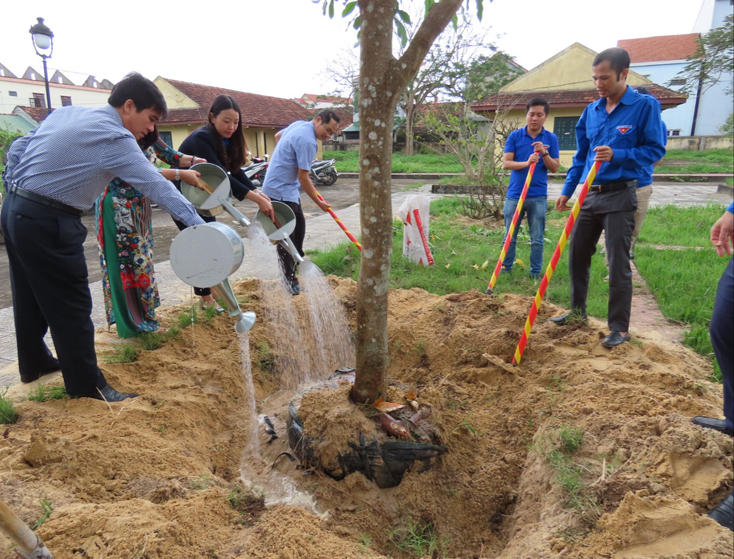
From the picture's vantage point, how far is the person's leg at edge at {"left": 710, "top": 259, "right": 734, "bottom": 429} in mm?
1812

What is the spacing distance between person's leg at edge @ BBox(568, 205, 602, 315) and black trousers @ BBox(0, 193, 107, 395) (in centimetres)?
317

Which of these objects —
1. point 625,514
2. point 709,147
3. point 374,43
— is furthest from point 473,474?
point 709,147

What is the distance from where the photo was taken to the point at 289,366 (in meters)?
3.49

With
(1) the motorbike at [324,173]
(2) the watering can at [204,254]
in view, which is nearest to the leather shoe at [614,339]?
(2) the watering can at [204,254]

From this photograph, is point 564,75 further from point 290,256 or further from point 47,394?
point 47,394

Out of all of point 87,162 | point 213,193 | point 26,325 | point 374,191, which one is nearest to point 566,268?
point 374,191

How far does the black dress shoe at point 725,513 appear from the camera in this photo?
155 centimetres

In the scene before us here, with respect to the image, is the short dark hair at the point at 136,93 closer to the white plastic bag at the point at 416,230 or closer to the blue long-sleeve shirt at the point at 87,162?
the blue long-sleeve shirt at the point at 87,162

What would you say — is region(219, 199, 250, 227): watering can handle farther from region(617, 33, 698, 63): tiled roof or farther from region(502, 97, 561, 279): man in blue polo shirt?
region(617, 33, 698, 63): tiled roof

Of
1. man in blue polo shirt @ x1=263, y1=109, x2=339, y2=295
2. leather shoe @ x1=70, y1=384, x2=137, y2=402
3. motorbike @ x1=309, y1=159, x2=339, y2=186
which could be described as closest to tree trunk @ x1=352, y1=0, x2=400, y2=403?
leather shoe @ x1=70, y1=384, x2=137, y2=402

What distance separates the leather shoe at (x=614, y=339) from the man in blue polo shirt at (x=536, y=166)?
5.50ft

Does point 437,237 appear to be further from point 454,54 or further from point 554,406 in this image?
point 454,54

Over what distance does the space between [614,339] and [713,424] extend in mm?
1104

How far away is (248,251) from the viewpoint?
648 cm
